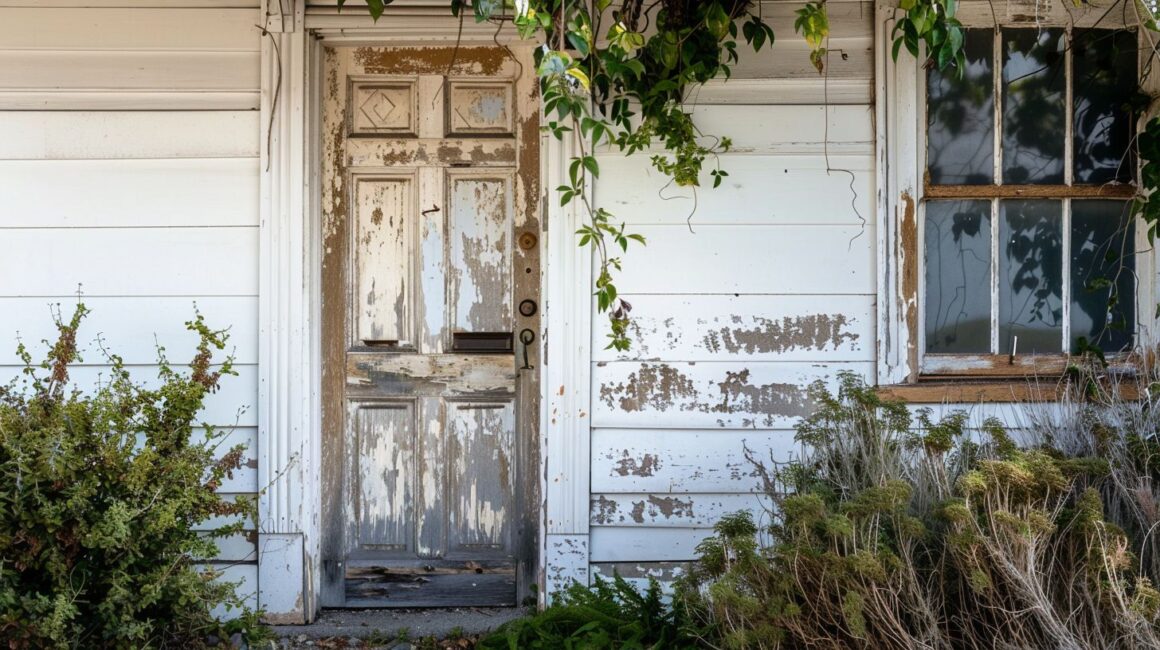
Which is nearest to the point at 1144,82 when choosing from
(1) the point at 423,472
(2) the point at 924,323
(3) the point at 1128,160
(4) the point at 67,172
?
(3) the point at 1128,160

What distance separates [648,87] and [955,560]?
2.00m

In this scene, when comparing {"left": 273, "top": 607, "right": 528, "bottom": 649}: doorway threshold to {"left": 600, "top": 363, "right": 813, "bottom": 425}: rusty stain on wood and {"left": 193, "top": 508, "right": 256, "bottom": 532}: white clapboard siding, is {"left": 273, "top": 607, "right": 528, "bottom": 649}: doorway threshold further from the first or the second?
{"left": 600, "top": 363, "right": 813, "bottom": 425}: rusty stain on wood

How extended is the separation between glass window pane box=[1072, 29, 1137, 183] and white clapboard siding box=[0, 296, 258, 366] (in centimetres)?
323

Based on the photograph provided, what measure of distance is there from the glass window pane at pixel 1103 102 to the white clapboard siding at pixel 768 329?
1056 millimetres

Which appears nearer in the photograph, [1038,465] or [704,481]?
[1038,465]

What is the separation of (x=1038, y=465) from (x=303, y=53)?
287cm

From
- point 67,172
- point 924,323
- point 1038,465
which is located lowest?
point 1038,465

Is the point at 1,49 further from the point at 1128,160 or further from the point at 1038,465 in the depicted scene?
the point at 1128,160

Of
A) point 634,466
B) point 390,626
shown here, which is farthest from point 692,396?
point 390,626

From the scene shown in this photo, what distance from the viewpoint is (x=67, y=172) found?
395cm

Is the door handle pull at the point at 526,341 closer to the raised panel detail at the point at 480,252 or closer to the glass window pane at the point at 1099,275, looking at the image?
the raised panel detail at the point at 480,252

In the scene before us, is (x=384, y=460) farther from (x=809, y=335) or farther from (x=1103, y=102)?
(x=1103, y=102)

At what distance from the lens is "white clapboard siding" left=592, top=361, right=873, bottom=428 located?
4.00 meters

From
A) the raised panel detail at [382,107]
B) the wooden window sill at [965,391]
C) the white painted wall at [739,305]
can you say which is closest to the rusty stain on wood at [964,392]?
the wooden window sill at [965,391]
